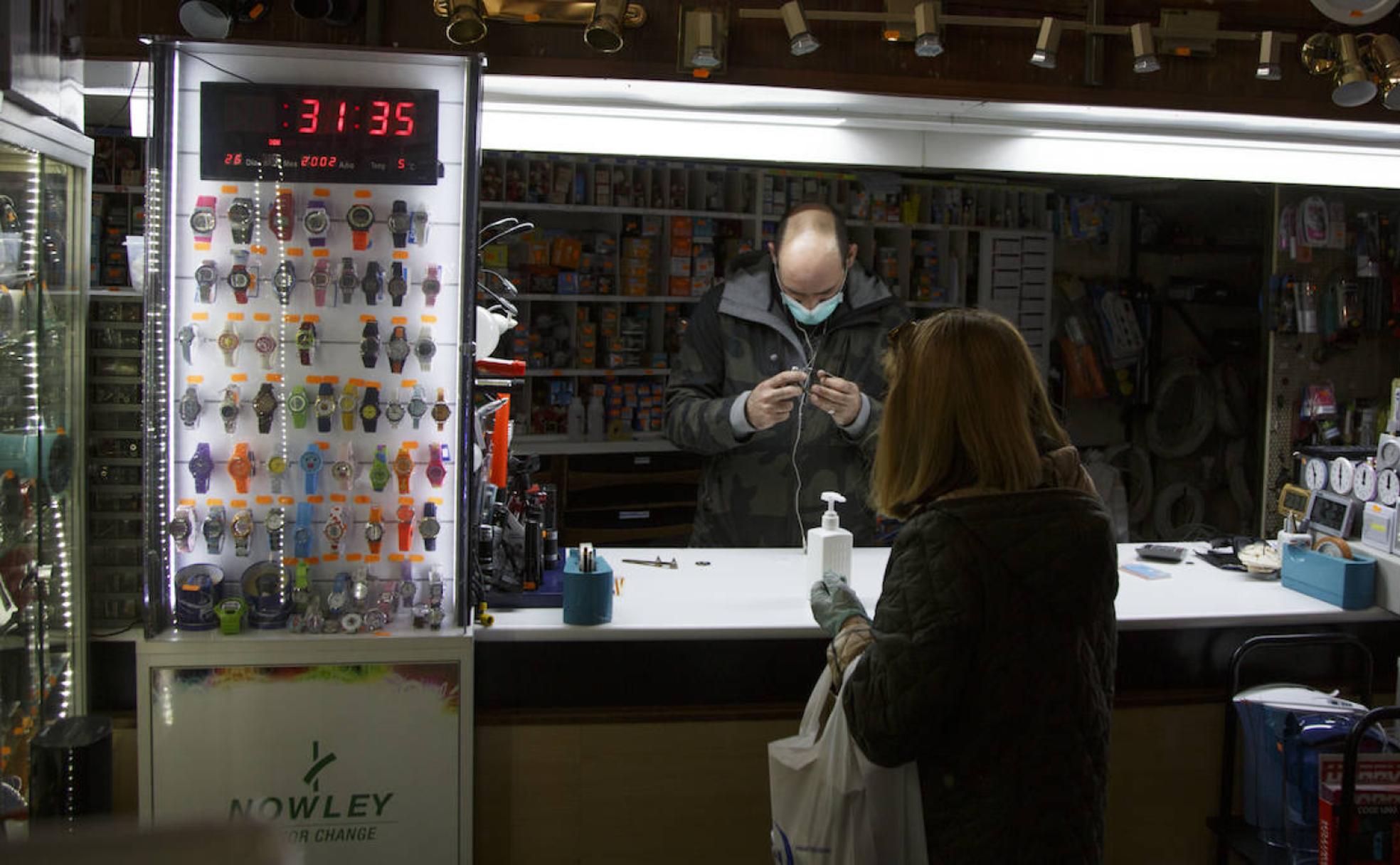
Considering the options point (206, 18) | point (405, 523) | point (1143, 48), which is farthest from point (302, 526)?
point (1143, 48)

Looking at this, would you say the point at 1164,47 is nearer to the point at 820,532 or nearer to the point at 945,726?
the point at 820,532

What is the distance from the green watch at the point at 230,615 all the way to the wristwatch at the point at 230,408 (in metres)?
0.39

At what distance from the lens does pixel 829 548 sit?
114 inches

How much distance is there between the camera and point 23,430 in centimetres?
266

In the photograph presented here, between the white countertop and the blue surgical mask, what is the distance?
687 mm

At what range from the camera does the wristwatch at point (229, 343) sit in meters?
2.67

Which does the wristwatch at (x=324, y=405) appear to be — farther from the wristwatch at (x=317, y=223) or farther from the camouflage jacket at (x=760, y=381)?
the camouflage jacket at (x=760, y=381)

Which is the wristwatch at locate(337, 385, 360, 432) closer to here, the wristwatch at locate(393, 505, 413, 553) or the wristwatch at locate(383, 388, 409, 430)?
the wristwatch at locate(383, 388, 409, 430)

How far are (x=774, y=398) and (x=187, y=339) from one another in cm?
148

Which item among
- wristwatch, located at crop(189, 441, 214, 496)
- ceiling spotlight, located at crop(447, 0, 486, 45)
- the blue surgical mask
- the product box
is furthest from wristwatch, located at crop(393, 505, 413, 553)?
the product box

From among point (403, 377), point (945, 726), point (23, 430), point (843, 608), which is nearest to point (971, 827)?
point (945, 726)

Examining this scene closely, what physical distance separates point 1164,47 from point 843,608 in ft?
6.18

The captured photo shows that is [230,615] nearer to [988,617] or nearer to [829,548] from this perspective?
[829,548]

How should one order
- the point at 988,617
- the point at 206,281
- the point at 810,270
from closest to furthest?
the point at 988,617 < the point at 206,281 < the point at 810,270
